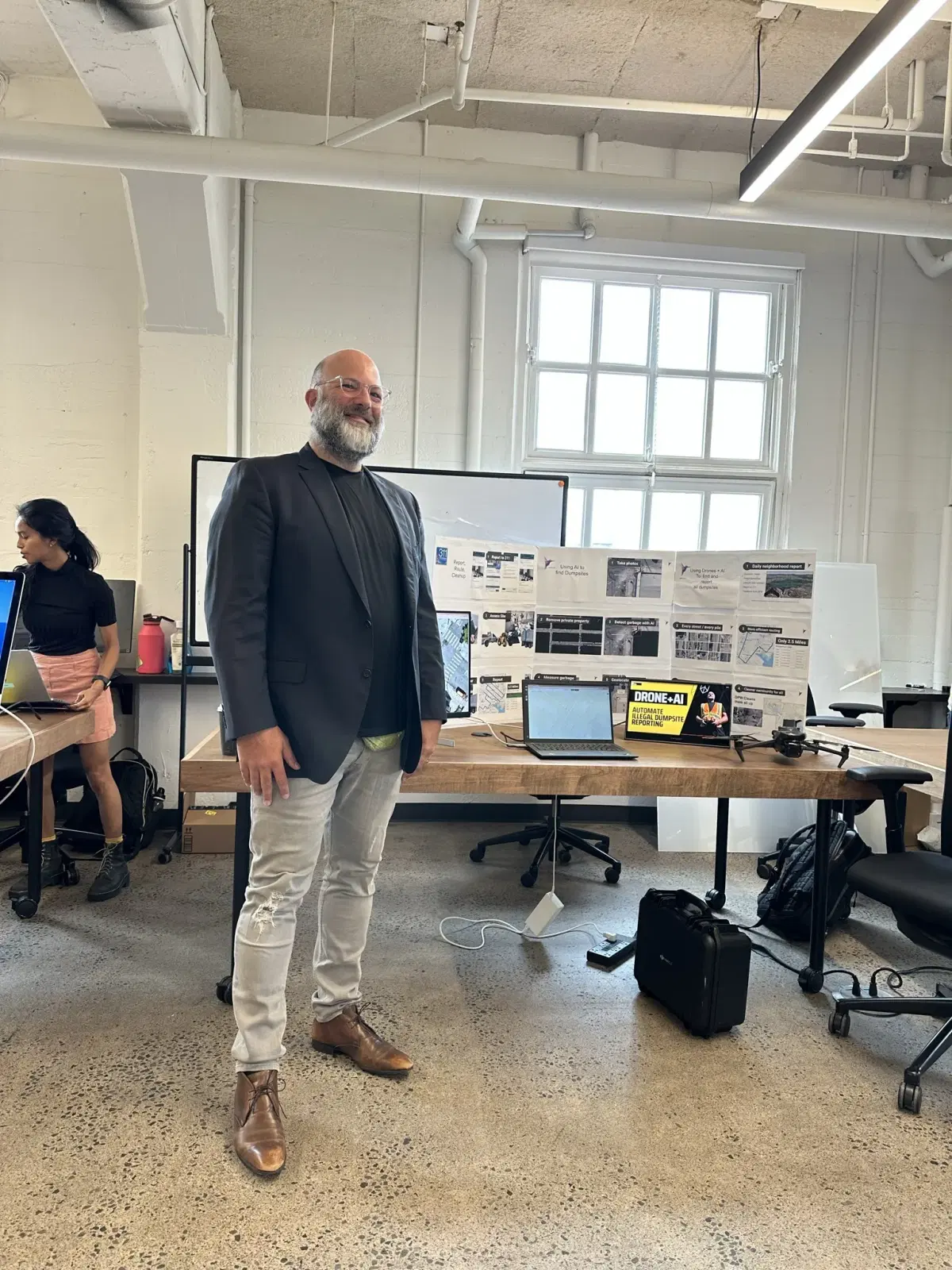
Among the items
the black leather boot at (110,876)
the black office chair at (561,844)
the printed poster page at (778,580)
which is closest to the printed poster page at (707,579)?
the printed poster page at (778,580)

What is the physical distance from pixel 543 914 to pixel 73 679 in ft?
6.88

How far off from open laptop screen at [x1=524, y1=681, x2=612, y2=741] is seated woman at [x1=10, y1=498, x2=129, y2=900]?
172 cm

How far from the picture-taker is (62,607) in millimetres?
3236

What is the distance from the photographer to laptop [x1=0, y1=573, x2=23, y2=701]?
7.64ft

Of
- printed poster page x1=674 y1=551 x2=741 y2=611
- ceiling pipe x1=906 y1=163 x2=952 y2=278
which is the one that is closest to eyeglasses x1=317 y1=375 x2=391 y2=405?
printed poster page x1=674 y1=551 x2=741 y2=611

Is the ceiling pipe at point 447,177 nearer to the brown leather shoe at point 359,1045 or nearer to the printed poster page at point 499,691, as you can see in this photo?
the printed poster page at point 499,691

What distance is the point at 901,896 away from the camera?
2061 mm

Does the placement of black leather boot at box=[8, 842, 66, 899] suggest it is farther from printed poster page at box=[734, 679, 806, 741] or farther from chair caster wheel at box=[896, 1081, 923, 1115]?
chair caster wheel at box=[896, 1081, 923, 1115]

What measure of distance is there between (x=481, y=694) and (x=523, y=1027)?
40.9 inches

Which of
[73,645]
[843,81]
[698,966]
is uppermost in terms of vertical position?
[843,81]

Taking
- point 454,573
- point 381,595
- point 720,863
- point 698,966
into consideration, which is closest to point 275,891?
point 381,595

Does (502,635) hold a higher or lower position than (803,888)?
higher

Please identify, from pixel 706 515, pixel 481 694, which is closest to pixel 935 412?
pixel 706 515

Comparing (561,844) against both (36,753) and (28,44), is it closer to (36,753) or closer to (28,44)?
(36,753)
